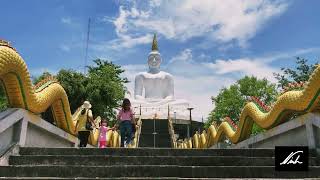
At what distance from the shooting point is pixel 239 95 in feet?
109

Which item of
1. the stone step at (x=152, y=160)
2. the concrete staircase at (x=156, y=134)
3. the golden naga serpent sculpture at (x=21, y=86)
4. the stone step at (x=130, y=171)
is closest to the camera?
the stone step at (x=130, y=171)

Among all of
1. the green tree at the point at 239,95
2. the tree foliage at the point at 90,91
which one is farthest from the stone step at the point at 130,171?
the green tree at the point at 239,95

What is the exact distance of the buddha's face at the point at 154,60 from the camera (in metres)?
45.8

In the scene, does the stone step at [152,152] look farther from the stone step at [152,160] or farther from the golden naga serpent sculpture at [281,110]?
the golden naga serpent sculpture at [281,110]

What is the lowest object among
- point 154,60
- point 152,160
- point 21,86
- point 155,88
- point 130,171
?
point 130,171

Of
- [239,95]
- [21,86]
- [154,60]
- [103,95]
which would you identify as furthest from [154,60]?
[21,86]

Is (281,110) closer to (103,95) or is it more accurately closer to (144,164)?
(144,164)

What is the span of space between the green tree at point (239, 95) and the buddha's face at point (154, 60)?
1342 centimetres

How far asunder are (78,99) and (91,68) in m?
Result: 9.37

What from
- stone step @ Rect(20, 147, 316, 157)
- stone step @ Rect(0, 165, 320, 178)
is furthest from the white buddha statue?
stone step @ Rect(0, 165, 320, 178)

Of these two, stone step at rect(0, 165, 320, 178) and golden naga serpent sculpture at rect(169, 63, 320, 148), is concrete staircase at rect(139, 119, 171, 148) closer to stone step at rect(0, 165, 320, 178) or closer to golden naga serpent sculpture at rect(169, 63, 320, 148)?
golden naga serpent sculpture at rect(169, 63, 320, 148)

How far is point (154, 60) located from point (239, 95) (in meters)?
15.3

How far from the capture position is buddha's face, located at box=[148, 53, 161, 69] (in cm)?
4581

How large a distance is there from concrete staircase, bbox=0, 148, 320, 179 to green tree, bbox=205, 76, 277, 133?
2512 cm
